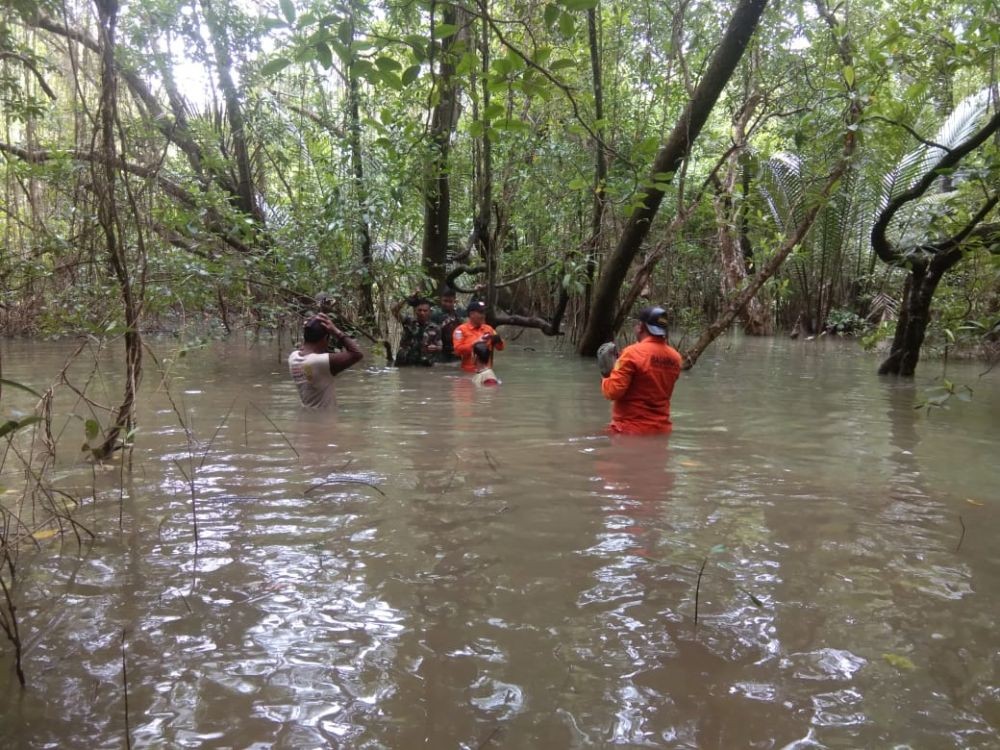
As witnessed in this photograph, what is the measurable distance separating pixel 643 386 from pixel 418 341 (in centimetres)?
602

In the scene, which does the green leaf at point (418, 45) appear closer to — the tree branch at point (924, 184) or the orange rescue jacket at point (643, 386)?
the orange rescue jacket at point (643, 386)

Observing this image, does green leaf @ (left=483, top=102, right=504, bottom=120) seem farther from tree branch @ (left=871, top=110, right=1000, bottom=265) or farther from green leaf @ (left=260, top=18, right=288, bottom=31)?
tree branch @ (left=871, top=110, right=1000, bottom=265)

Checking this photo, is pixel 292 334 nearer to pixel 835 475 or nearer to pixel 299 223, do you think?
pixel 299 223

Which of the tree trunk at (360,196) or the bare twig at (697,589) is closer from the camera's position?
the bare twig at (697,589)


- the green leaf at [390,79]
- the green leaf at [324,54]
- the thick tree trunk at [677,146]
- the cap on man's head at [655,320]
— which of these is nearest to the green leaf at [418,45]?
the green leaf at [390,79]

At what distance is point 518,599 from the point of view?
287cm

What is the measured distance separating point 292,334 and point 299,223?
3.26 metres

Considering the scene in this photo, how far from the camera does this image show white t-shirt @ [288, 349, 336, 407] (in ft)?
22.7

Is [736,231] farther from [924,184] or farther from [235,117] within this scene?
[235,117]

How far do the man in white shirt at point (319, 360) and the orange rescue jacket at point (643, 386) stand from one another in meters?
2.40

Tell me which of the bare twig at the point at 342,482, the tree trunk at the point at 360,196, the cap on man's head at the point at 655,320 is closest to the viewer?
the bare twig at the point at 342,482

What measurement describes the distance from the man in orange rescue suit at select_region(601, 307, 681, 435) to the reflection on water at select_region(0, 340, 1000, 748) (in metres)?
0.37

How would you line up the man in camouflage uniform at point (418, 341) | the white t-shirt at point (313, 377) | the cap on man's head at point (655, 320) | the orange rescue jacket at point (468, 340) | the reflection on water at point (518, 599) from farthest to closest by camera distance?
the man in camouflage uniform at point (418, 341), the orange rescue jacket at point (468, 340), the white t-shirt at point (313, 377), the cap on man's head at point (655, 320), the reflection on water at point (518, 599)

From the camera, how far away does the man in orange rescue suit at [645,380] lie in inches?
227
